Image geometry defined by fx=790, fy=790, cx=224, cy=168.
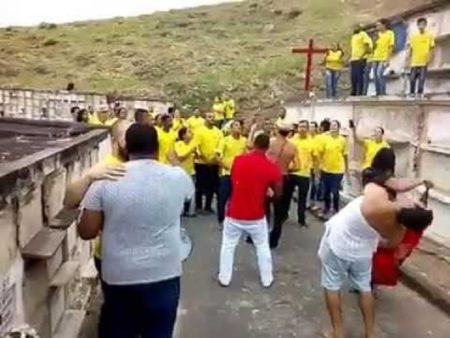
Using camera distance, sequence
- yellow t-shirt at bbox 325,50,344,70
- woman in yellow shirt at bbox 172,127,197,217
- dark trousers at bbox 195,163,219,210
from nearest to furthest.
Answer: woman in yellow shirt at bbox 172,127,197,217
dark trousers at bbox 195,163,219,210
yellow t-shirt at bbox 325,50,344,70

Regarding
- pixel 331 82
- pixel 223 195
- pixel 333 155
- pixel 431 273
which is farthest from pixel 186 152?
pixel 331 82

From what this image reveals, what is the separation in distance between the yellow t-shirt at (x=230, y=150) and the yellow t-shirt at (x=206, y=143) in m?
0.79

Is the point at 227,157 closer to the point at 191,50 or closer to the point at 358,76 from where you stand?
the point at 358,76

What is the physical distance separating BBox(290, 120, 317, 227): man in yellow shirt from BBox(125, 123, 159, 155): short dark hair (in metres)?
8.15

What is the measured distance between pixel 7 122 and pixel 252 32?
146 ft

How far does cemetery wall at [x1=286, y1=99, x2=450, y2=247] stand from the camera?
38.4ft

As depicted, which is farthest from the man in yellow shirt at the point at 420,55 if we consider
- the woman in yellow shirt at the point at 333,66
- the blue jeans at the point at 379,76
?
the woman in yellow shirt at the point at 333,66

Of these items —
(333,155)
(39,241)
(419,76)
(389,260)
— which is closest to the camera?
(39,241)

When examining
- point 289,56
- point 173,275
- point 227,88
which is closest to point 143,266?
point 173,275

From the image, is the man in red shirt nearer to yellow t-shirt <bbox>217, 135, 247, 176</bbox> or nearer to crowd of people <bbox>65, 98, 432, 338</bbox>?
crowd of people <bbox>65, 98, 432, 338</bbox>

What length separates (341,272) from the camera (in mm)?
6668

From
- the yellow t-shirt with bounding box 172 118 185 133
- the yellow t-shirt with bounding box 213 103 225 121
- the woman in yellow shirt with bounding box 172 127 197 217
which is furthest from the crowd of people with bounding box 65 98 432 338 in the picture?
the yellow t-shirt with bounding box 213 103 225 121

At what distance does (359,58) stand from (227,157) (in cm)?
710

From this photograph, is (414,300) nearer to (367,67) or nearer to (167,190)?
(167,190)
